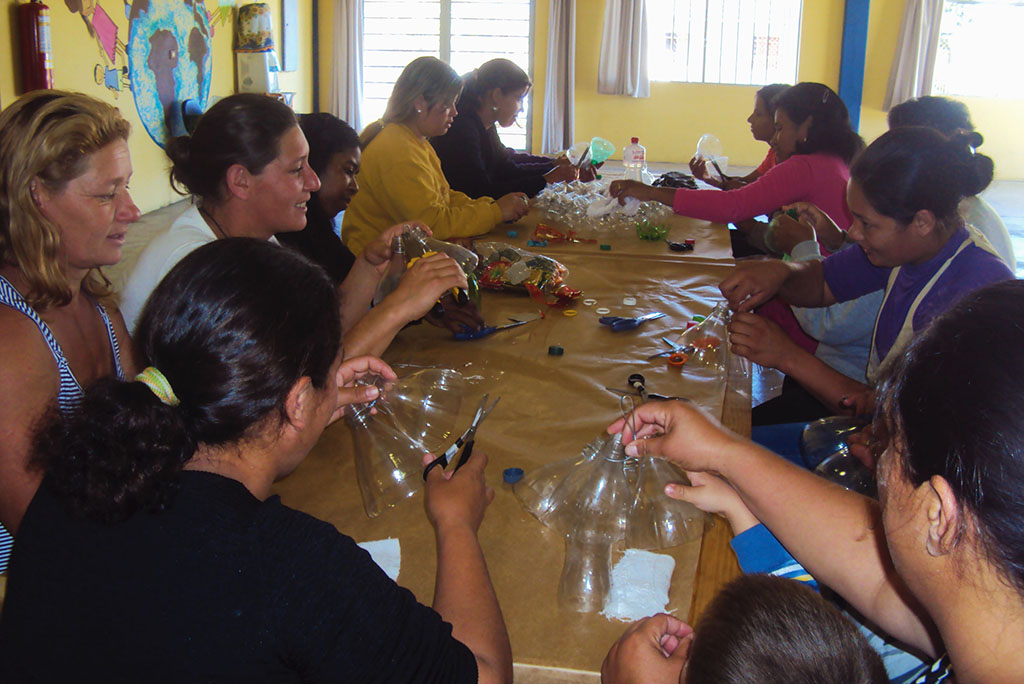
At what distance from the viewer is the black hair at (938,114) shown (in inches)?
111

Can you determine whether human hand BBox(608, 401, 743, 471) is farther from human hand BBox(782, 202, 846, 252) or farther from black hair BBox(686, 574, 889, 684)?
human hand BBox(782, 202, 846, 252)

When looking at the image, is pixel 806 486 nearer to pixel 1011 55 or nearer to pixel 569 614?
pixel 569 614

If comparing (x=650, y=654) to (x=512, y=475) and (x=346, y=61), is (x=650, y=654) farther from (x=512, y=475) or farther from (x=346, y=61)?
(x=346, y=61)

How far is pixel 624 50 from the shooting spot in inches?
390

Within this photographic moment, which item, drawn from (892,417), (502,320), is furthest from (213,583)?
(502,320)

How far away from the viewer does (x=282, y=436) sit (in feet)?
3.36

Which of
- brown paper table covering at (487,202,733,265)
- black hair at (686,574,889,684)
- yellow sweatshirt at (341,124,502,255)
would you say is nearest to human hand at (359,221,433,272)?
yellow sweatshirt at (341,124,502,255)

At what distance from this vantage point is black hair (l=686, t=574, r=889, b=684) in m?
0.72

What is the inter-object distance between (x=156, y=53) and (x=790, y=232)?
502cm

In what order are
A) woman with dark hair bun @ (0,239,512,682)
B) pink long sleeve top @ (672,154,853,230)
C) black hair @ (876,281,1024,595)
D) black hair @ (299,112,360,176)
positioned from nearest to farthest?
black hair @ (876,281,1024,595) < woman with dark hair bun @ (0,239,512,682) < black hair @ (299,112,360,176) < pink long sleeve top @ (672,154,853,230)

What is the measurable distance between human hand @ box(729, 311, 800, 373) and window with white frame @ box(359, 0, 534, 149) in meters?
8.42

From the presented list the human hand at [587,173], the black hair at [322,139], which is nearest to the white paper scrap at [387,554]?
the black hair at [322,139]

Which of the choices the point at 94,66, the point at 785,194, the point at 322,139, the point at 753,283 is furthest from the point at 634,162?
the point at 94,66

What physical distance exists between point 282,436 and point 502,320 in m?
1.32
